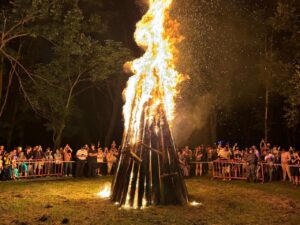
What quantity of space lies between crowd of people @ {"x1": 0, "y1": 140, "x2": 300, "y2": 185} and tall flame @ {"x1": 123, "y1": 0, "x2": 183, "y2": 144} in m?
5.67

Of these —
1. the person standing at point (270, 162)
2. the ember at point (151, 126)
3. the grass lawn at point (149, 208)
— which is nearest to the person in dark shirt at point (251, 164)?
the person standing at point (270, 162)

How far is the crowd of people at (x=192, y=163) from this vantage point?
56.9ft

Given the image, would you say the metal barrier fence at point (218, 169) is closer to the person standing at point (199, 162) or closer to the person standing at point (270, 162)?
the person standing at point (270, 162)

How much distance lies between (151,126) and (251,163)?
8286 millimetres

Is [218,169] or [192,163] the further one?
[192,163]

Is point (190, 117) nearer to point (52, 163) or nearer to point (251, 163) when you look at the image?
point (251, 163)

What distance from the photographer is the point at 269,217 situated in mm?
9883

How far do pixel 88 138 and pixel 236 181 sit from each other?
2220 cm

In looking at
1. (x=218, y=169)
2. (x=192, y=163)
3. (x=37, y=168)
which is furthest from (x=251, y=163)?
(x=37, y=168)

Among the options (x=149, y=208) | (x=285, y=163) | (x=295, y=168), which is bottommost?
(x=149, y=208)

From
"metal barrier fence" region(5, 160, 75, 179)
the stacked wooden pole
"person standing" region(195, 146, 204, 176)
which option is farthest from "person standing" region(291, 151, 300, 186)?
"metal barrier fence" region(5, 160, 75, 179)

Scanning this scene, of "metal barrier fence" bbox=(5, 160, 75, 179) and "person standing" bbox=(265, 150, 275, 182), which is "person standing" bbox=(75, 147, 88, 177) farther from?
"person standing" bbox=(265, 150, 275, 182)

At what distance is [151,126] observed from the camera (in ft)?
36.1

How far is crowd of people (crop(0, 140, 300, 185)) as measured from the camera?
1733 centimetres
